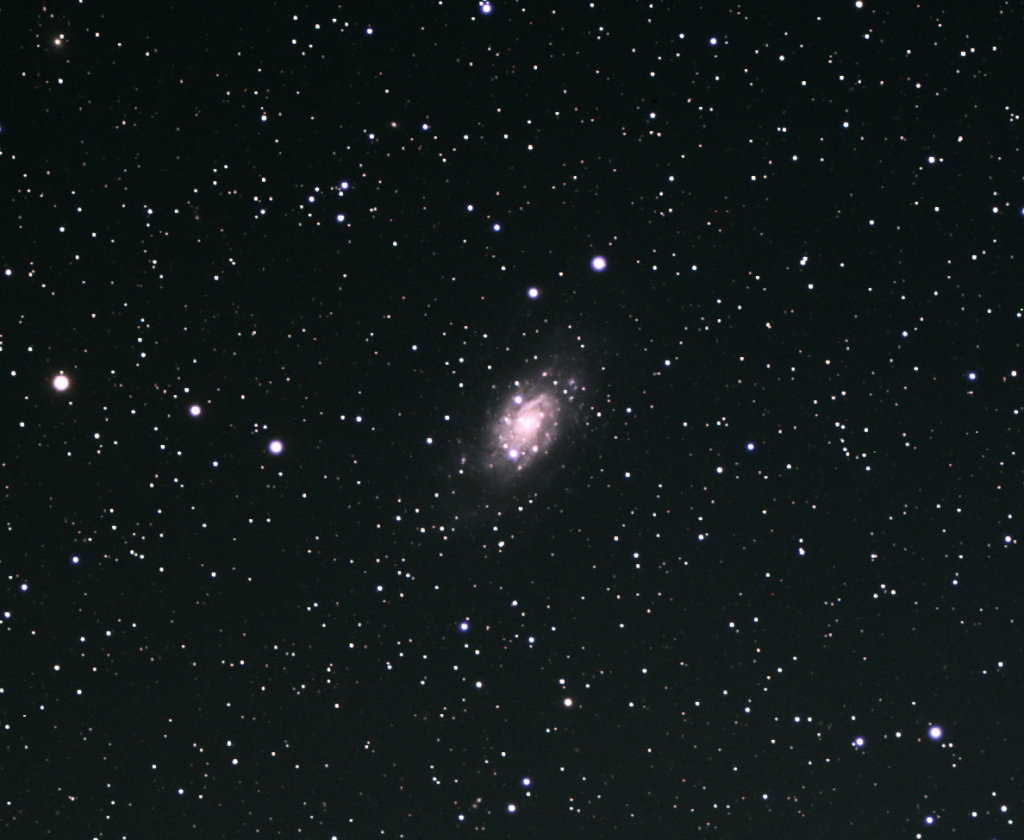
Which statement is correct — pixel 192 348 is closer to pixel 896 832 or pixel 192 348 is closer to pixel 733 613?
pixel 733 613

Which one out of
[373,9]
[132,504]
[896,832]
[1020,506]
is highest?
[373,9]

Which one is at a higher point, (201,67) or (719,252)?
(201,67)

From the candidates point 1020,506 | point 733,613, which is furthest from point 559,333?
point 1020,506

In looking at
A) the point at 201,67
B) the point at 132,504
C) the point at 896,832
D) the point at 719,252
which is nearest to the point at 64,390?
the point at 132,504

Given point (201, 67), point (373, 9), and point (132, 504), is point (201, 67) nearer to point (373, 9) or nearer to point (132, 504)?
point (373, 9)

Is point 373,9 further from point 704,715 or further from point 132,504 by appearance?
point 704,715

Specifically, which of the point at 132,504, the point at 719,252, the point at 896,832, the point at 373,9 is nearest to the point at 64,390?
the point at 132,504

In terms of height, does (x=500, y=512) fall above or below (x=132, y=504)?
below
